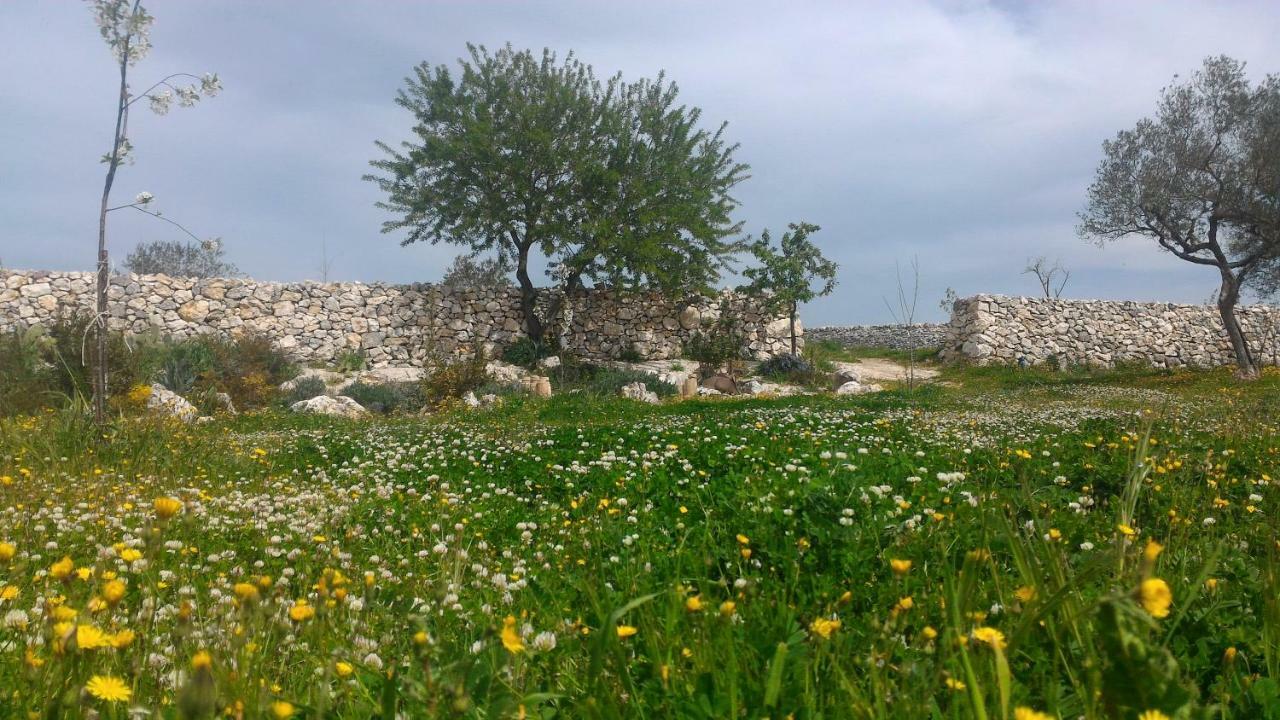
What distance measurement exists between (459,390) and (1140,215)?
20540mm

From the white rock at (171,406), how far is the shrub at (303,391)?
2489mm

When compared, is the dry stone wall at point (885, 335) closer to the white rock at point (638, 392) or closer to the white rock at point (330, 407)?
the white rock at point (638, 392)

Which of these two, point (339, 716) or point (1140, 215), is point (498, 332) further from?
point (339, 716)

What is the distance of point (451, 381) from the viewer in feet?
54.0

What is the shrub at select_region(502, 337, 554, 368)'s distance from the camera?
75.3 ft

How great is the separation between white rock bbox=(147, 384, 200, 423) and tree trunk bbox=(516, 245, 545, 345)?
459 inches

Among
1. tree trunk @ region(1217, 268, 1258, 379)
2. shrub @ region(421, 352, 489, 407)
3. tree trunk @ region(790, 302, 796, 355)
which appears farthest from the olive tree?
shrub @ region(421, 352, 489, 407)

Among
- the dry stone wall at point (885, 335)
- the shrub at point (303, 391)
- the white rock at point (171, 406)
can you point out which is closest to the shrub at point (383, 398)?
the shrub at point (303, 391)

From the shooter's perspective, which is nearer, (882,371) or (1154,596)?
(1154,596)

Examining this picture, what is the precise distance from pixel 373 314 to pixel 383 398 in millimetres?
8479

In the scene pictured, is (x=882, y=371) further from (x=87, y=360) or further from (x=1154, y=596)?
(x=1154, y=596)

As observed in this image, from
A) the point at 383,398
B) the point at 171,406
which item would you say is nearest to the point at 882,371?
the point at 383,398

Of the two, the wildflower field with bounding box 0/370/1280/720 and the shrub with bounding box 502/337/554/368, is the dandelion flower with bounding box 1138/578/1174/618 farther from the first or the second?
the shrub with bounding box 502/337/554/368

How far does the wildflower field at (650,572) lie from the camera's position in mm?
1541
